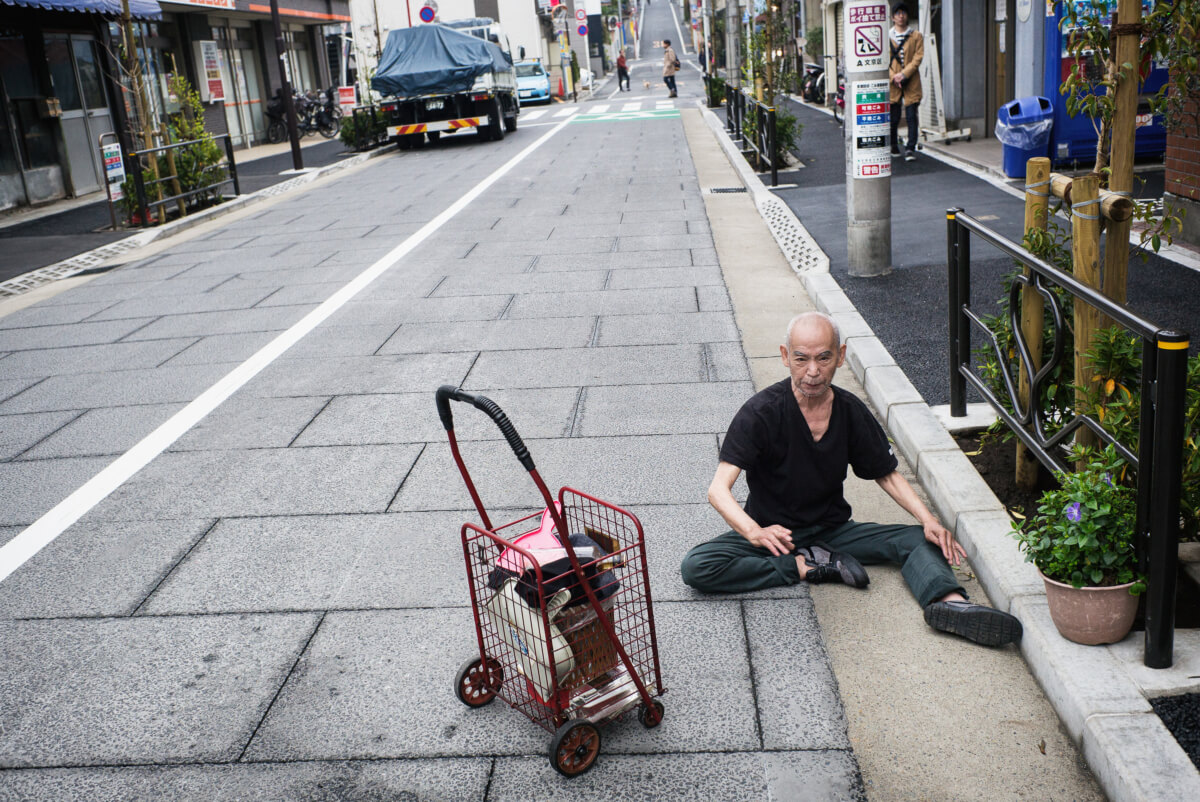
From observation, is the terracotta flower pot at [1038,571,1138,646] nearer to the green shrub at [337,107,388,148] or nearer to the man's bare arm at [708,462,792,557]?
the man's bare arm at [708,462,792,557]

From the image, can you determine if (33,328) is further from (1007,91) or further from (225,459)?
(1007,91)

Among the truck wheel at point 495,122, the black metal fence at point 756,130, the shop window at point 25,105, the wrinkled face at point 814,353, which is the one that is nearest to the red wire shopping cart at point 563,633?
the wrinkled face at point 814,353

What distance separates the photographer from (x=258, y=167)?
70.9 feet

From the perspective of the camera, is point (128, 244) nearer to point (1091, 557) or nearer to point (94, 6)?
point (94, 6)

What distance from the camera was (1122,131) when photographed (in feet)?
11.9

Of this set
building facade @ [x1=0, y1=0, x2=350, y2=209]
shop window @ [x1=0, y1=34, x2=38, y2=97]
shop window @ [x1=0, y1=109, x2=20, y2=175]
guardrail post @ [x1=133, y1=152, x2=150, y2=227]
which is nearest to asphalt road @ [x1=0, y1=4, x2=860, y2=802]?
guardrail post @ [x1=133, y1=152, x2=150, y2=227]

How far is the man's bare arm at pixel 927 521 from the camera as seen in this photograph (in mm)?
3613

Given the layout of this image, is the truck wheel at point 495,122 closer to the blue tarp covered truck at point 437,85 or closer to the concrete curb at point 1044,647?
the blue tarp covered truck at point 437,85

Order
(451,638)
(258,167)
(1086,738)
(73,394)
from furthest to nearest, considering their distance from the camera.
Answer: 1. (258,167)
2. (73,394)
3. (451,638)
4. (1086,738)

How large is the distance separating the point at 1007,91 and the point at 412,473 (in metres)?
13.3

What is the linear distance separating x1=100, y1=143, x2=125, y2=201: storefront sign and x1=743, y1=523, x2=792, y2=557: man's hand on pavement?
39.3 ft

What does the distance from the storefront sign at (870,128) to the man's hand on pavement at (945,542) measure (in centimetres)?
515

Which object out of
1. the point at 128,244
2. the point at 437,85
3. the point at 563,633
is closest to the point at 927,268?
the point at 563,633

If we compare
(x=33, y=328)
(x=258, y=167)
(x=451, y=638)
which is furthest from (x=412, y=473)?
(x=258, y=167)
